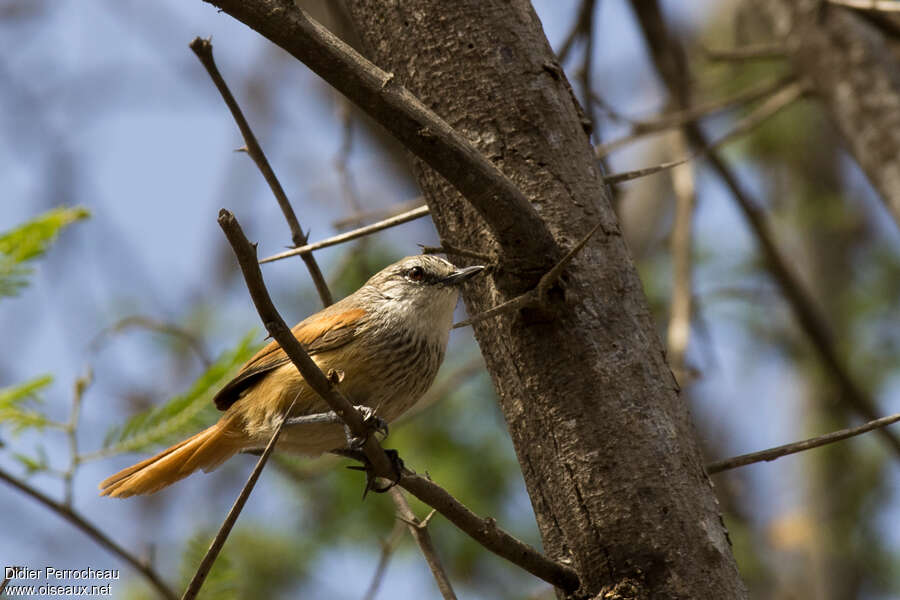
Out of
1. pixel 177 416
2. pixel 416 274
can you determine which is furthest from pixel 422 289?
pixel 177 416

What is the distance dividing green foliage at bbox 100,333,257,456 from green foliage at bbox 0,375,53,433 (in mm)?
233

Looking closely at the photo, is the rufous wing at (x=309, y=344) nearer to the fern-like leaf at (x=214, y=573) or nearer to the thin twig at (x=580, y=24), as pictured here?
the fern-like leaf at (x=214, y=573)

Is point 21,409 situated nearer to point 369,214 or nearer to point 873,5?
point 369,214

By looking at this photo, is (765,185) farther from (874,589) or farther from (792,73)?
(792,73)

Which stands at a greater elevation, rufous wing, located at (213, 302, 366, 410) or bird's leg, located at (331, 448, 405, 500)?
rufous wing, located at (213, 302, 366, 410)

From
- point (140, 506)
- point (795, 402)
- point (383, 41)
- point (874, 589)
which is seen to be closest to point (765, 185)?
point (795, 402)

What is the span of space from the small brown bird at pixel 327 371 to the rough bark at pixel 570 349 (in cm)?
94

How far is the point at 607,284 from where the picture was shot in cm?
233

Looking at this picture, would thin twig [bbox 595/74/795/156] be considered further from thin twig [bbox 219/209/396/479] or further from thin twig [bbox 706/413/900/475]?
thin twig [bbox 219/209/396/479]

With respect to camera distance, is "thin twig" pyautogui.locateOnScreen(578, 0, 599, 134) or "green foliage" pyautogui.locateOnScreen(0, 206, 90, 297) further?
"thin twig" pyautogui.locateOnScreen(578, 0, 599, 134)

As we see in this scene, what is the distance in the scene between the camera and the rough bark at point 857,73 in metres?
3.96

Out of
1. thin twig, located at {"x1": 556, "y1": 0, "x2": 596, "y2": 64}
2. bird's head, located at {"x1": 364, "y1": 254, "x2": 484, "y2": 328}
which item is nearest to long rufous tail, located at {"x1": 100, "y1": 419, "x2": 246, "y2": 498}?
bird's head, located at {"x1": 364, "y1": 254, "x2": 484, "y2": 328}

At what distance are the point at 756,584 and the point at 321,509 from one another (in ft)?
10.6

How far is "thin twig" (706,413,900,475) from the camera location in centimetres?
213
